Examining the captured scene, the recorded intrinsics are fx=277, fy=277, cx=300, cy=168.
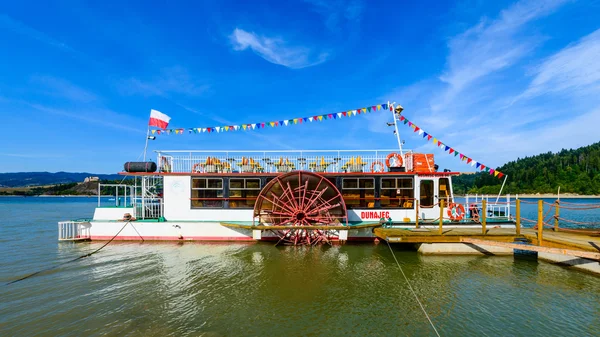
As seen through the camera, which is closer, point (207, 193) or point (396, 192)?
point (396, 192)

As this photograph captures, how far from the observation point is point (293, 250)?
37.8 ft

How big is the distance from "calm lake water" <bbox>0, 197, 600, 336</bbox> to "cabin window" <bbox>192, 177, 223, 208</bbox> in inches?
126

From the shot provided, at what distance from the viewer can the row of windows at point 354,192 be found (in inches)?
526

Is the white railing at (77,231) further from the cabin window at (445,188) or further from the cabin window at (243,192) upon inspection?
the cabin window at (445,188)

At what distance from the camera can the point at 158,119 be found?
14406 millimetres

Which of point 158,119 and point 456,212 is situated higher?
point 158,119

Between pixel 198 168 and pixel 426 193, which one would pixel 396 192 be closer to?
pixel 426 193

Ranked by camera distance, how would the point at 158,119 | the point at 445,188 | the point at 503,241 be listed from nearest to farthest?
the point at 503,241 → the point at 445,188 → the point at 158,119

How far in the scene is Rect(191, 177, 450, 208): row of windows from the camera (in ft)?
43.8

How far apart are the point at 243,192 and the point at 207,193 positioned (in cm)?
179

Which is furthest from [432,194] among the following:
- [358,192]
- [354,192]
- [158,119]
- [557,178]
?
[557,178]

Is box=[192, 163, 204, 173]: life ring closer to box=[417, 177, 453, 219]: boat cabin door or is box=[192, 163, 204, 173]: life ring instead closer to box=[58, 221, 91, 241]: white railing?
box=[58, 221, 91, 241]: white railing

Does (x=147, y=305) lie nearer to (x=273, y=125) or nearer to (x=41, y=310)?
(x=41, y=310)

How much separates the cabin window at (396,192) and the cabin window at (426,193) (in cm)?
48
